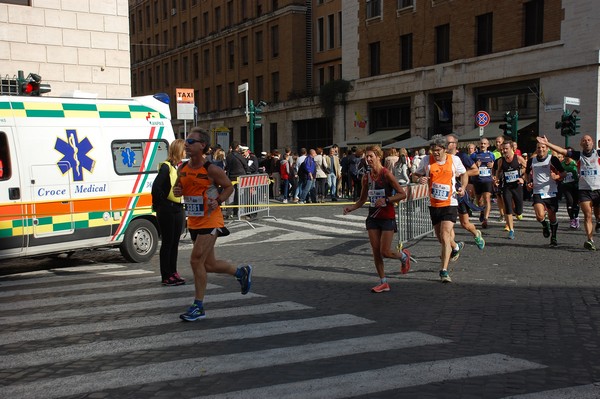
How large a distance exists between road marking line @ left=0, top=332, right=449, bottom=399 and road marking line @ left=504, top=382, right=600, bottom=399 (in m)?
1.41

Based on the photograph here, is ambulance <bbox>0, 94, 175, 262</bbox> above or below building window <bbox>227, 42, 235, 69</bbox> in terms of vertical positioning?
below

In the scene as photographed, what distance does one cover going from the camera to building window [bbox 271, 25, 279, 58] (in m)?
48.6

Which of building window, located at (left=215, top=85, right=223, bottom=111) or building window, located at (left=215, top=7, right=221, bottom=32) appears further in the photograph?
building window, located at (left=215, top=85, right=223, bottom=111)

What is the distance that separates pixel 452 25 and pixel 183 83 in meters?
36.2

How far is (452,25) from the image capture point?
3225 cm

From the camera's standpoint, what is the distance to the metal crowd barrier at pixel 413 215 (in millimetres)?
10695

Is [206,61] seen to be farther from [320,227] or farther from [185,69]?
[320,227]

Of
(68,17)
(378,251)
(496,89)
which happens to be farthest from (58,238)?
(496,89)

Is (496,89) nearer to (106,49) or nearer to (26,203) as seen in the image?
(106,49)

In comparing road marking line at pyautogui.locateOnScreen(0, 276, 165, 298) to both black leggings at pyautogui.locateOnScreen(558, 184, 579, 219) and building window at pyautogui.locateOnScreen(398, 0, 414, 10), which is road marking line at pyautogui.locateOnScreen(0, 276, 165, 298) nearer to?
black leggings at pyautogui.locateOnScreen(558, 184, 579, 219)

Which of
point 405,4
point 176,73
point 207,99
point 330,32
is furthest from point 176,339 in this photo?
point 176,73

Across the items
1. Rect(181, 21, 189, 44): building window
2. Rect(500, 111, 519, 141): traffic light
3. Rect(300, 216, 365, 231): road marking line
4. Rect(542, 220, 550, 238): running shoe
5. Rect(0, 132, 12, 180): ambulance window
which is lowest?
Rect(300, 216, 365, 231): road marking line

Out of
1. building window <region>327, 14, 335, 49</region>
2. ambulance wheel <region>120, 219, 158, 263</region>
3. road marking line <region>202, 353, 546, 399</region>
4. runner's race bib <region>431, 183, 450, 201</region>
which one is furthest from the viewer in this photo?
building window <region>327, 14, 335, 49</region>

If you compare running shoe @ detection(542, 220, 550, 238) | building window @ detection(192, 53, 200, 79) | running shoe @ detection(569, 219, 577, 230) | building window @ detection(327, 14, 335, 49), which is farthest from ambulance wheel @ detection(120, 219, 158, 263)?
building window @ detection(192, 53, 200, 79)
